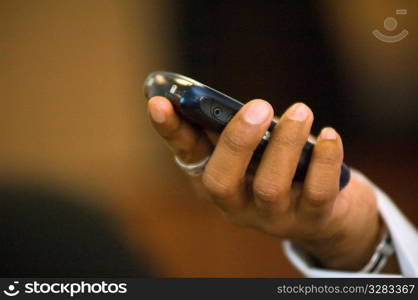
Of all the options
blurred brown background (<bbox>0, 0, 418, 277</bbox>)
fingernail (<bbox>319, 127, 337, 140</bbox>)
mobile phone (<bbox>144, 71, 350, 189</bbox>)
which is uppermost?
blurred brown background (<bbox>0, 0, 418, 277</bbox>)

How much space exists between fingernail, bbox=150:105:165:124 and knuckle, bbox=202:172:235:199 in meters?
0.08

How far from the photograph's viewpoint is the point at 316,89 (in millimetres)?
875

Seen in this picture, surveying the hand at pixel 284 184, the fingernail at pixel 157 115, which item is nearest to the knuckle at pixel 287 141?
the hand at pixel 284 184

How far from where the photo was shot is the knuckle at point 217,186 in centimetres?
53

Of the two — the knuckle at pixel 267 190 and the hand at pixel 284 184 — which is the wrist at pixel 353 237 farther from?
the knuckle at pixel 267 190

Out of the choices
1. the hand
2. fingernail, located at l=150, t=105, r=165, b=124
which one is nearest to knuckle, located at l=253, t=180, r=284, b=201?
the hand

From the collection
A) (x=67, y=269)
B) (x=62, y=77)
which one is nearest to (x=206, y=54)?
(x=62, y=77)

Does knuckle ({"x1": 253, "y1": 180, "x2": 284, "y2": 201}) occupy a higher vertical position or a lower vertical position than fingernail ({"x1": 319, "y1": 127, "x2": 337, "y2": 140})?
lower

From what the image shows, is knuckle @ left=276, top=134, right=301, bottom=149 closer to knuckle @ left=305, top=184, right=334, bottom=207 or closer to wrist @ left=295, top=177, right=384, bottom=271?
knuckle @ left=305, top=184, right=334, bottom=207

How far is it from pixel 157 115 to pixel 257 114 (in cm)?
10

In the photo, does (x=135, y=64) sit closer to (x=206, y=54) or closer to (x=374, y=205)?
(x=206, y=54)

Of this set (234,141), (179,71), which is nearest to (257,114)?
(234,141)

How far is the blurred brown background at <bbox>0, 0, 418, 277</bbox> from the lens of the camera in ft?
2.53

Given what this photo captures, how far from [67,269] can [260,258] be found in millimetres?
524
